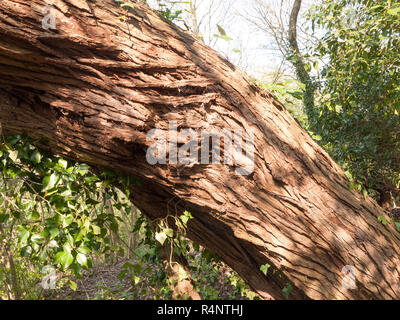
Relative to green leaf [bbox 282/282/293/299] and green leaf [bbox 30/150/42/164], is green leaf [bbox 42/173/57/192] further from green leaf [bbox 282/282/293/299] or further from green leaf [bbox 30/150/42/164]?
green leaf [bbox 282/282/293/299]

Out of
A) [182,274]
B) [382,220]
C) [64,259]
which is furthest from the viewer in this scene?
[182,274]

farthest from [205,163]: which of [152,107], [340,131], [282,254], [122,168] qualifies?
[340,131]

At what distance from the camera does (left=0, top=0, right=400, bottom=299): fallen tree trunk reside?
1.58 meters

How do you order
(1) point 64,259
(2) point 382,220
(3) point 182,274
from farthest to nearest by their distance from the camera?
1. (3) point 182,274
2. (2) point 382,220
3. (1) point 64,259

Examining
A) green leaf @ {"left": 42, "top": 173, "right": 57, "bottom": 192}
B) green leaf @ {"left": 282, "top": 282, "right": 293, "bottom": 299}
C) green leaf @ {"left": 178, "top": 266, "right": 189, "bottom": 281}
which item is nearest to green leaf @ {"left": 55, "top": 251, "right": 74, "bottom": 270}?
green leaf @ {"left": 42, "top": 173, "right": 57, "bottom": 192}

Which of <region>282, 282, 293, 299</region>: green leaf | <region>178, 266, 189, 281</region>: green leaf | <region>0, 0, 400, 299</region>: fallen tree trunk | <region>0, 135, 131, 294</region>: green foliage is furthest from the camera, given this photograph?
<region>178, 266, 189, 281</region>: green leaf

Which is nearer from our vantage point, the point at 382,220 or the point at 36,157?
the point at 36,157

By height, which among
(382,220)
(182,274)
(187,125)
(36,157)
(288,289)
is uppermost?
(187,125)

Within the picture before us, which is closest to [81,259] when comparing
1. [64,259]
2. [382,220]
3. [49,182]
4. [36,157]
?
[64,259]

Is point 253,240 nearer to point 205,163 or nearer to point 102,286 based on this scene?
point 205,163

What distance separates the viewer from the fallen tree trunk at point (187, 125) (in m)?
1.58

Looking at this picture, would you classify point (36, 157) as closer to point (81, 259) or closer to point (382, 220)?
point (81, 259)

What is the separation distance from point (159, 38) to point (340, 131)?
4.49 metres

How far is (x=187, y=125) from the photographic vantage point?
1.70 metres
